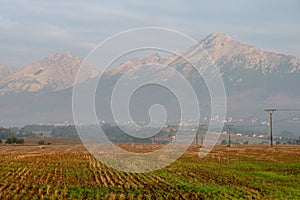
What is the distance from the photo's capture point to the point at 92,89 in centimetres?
3872

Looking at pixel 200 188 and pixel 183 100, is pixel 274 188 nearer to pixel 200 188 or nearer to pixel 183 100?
pixel 200 188

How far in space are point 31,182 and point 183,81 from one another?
1850cm

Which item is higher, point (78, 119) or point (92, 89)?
point (92, 89)

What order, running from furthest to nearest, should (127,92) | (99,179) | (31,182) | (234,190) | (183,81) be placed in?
(183,81) → (127,92) → (99,179) → (31,182) → (234,190)

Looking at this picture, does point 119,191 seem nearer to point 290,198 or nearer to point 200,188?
point 200,188

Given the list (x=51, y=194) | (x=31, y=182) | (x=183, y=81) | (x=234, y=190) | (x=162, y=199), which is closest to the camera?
(x=162, y=199)

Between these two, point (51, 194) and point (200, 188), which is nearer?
point (51, 194)

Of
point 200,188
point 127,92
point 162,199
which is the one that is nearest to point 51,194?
point 162,199

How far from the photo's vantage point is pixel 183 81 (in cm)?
4581

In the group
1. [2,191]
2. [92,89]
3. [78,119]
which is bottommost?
[2,191]

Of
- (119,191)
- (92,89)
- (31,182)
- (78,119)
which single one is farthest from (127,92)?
(119,191)

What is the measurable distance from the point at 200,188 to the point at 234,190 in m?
2.07

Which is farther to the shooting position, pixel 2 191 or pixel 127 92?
pixel 127 92

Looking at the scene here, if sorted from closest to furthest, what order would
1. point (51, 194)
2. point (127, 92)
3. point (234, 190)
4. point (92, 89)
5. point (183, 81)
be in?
point (51, 194), point (234, 190), point (92, 89), point (127, 92), point (183, 81)
